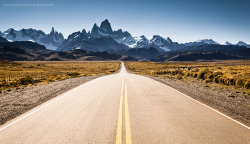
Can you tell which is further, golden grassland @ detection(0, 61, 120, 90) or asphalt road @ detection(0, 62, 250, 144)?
golden grassland @ detection(0, 61, 120, 90)

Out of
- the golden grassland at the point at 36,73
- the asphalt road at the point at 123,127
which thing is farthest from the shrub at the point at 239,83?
the golden grassland at the point at 36,73

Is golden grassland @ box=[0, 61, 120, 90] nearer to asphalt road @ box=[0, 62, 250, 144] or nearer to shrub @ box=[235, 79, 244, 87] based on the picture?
asphalt road @ box=[0, 62, 250, 144]

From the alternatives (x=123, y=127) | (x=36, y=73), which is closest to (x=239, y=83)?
(x=123, y=127)

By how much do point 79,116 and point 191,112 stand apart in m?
5.07

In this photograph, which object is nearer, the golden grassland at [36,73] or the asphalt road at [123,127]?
the asphalt road at [123,127]

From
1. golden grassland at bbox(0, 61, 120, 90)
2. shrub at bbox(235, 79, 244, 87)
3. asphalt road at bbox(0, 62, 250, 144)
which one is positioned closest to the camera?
asphalt road at bbox(0, 62, 250, 144)

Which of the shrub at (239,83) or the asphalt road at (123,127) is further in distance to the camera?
the shrub at (239,83)

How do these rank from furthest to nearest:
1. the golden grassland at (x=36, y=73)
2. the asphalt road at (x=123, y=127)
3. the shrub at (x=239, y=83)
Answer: the golden grassland at (x=36, y=73) → the shrub at (x=239, y=83) → the asphalt road at (x=123, y=127)

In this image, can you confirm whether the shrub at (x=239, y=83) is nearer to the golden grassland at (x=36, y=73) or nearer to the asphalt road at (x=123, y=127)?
the asphalt road at (x=123, y=127)

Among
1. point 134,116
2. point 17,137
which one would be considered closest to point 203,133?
point 134,116

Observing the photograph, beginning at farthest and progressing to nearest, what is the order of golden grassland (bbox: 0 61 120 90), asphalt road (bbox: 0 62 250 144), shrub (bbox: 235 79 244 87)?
golden grassland (bbox: 0 61 120 90) < shrub (bbox: 235 79 244 87) < asphalt road (bbox: 0 62 250 144)

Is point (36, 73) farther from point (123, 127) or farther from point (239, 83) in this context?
point (239, 83)

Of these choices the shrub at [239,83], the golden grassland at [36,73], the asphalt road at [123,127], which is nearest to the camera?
the asphalt road at [123,127]

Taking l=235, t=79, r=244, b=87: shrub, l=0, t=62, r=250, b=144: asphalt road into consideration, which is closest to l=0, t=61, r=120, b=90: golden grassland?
l=0, t=62, r=250, b=144: asphalt road
